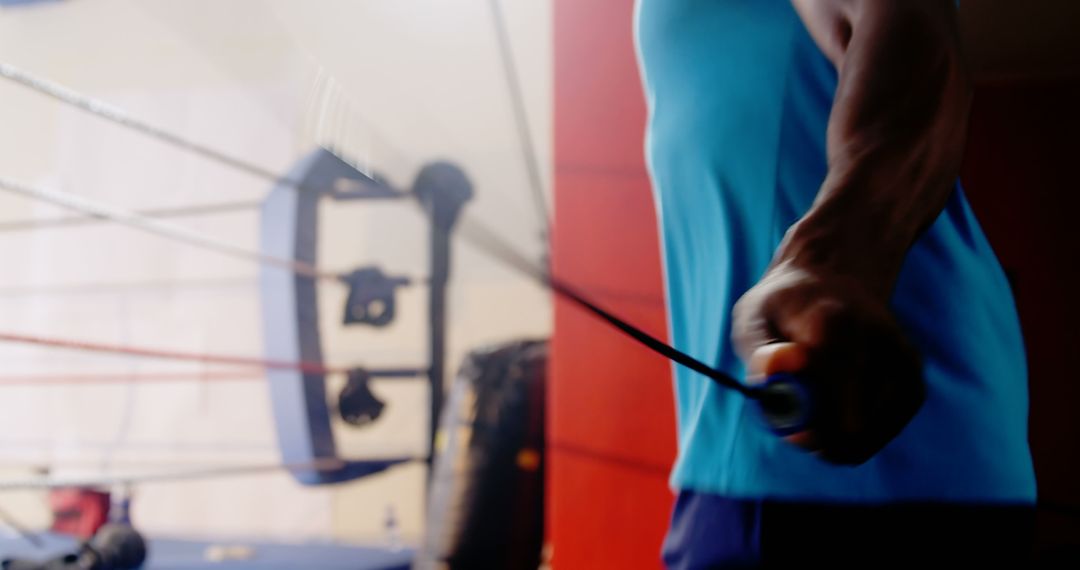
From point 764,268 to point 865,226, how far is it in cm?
17

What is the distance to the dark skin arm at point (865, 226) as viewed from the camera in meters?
0.23

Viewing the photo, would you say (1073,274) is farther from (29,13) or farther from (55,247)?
(55,247)

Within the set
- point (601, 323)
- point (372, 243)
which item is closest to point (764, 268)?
point (601, 323)

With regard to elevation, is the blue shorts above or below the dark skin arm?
below

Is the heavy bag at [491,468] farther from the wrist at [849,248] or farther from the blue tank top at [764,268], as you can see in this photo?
the wrist at [849,248]

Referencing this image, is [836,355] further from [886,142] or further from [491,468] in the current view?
[491,468]

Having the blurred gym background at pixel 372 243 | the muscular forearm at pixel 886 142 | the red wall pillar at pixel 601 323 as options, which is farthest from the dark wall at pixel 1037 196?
the muscular forearm at pixel 886 142

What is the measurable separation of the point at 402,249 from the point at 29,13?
1001 millimetres

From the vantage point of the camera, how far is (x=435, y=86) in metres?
1.28

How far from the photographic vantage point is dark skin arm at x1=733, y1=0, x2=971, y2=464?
0.75 ft

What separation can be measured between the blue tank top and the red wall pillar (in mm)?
366

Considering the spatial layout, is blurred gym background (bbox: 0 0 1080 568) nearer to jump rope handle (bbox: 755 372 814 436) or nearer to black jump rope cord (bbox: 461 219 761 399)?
black jump rope cord (bbox: 461 219 761 399)

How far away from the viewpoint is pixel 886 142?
293 millimetres

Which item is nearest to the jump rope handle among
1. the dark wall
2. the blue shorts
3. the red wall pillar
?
the blue shorts
